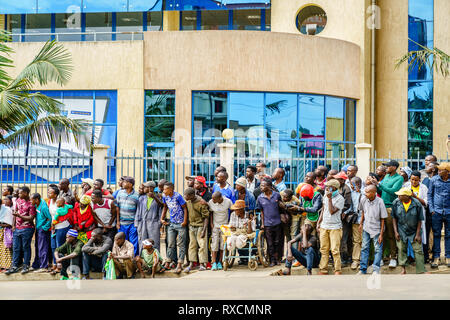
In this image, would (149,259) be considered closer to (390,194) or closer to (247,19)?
(390,194)

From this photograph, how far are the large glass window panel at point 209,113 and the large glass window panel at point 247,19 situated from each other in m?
6.16

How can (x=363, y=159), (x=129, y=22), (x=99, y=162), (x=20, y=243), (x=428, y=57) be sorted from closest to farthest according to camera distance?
1. (x=20, y=243)
2. (x=363, y=159)
3. (x=99, y=162)
4. (x=428, y=57)
5. (x=129, y=22)

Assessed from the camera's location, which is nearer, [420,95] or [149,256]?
[149,256]

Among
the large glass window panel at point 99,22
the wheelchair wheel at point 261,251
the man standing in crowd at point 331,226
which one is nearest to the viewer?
the man standing in crowd at point 331,226

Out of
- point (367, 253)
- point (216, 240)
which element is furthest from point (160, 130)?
point (367, 253)

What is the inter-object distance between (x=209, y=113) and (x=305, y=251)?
8533 millimetres

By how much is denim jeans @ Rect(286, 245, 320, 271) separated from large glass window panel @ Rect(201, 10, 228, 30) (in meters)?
15.3

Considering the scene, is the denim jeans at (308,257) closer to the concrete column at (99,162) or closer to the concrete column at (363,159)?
the concrete column at (363,159)

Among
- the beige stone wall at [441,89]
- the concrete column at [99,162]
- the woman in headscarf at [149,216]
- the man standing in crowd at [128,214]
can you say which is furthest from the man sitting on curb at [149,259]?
the beige stone wall at [441,89]

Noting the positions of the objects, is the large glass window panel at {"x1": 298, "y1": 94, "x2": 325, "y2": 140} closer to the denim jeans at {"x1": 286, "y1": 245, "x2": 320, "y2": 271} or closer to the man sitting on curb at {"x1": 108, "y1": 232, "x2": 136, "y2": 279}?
the denim jeans at {"x1": 286, "y1": 245, "x2": 320, "y2": 271}

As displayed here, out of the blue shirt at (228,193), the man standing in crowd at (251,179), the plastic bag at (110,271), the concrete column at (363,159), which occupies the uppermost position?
the concrete column at (363,159)

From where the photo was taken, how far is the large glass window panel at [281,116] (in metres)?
18.9

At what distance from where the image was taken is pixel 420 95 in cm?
2098

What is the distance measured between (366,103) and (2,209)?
12.6m
